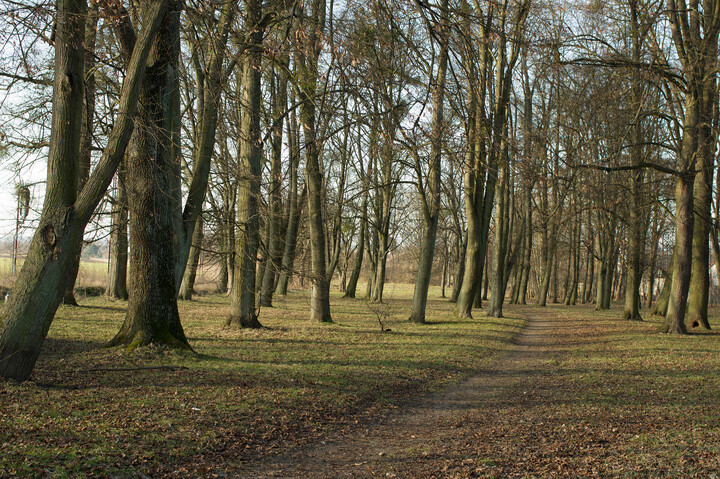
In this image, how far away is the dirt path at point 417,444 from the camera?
4.93 metres

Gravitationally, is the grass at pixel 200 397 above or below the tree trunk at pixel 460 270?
below

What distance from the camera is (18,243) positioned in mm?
13109

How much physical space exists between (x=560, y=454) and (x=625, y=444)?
774 millimetres

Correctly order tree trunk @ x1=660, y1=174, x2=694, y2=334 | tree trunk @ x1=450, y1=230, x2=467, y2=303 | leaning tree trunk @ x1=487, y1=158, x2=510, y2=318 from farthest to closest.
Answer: tree trunk @ x1=450, y1=230, x2=467, y2=303, leaning tree trunk @ x1=487, y1=158, x2=510, y2=318, tree trunk @ x1=660, y1=174, x2=694, y2=334

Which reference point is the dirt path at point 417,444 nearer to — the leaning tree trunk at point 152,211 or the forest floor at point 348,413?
the forest floor at point 348,413

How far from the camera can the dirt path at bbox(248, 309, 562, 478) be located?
4927 mm

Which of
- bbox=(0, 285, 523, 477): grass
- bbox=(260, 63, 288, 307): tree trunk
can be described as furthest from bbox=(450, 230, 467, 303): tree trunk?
bbox=(0, 285, 523, 477): grass

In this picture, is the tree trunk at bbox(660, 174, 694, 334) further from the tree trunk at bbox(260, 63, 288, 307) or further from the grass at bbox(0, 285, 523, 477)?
the tree trunk at bbox(260, 63, 288, 307)

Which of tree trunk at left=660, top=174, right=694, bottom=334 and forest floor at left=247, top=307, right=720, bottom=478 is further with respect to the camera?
tree trunk at left=660, top=174, right=694, bottom=334

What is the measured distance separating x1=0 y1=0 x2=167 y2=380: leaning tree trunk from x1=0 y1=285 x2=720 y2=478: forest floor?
57 centimetres

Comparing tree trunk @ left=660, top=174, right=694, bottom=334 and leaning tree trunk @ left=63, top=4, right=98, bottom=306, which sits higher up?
leaning tree trunk @ left=63, top=4, right=98, bottom=306

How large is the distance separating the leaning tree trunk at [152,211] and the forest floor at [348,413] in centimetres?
50

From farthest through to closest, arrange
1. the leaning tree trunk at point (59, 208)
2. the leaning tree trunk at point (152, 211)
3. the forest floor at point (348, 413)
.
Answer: the leaning tree trunk at point (152, 211) → the leaning tree trunk at point (59, 208) → the forest floor at point (348, 413)

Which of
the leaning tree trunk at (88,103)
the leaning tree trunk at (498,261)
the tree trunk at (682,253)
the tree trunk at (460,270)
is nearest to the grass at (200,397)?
the leaning tree trunk at (88,103)
